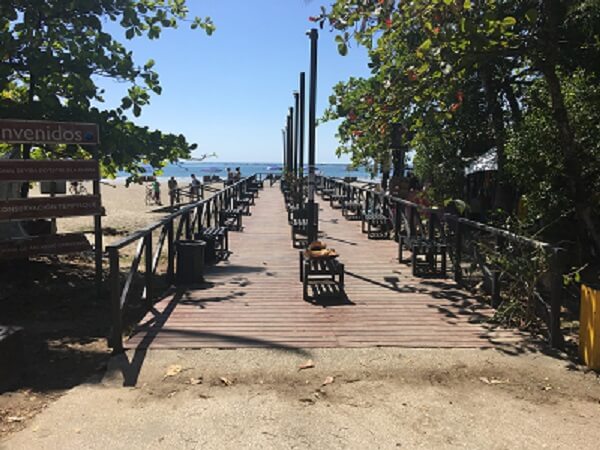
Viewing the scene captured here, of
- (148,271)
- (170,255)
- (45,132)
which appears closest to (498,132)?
(170,255)

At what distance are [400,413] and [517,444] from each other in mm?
777

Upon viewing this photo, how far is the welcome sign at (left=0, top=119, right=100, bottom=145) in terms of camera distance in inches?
262

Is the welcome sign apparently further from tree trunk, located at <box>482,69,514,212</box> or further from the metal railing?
tree trunk, located at <box>482,69,514,212</box>

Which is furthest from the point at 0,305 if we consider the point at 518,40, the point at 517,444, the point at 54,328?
the point at 518,40

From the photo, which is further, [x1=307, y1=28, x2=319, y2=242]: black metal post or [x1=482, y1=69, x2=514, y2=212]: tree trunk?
[x1=482, y1=69, x2=514, y2=212]: tree trunk

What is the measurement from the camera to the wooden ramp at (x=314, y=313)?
533cm

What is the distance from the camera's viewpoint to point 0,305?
279 inches

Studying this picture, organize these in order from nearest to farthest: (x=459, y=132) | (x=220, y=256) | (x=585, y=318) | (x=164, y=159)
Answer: (x=585, y=318), (x=164, y=159), (x=220, y=256), (x=459, y=132)

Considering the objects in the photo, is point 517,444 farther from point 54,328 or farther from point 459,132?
point 459,132

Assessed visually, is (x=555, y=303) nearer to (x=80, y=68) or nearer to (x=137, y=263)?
(x=137, y=263)

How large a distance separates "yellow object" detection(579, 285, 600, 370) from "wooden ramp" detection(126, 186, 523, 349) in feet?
2.24

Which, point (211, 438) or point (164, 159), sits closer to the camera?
point (211, 438)

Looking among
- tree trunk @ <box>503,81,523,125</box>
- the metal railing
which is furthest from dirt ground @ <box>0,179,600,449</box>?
tree trunk @ <box>503,81,523,125</box>

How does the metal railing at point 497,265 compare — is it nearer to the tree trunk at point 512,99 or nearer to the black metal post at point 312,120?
the black metal post at point 312,120
